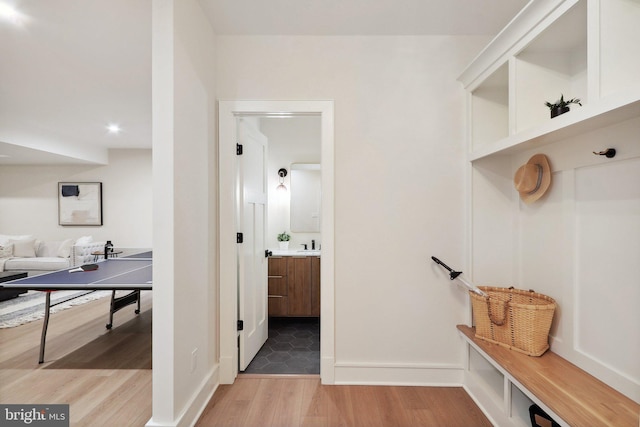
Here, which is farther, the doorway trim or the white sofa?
the white sofa

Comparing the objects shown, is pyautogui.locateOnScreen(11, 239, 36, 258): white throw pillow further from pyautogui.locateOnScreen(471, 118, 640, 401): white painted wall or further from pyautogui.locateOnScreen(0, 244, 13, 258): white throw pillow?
pyautogui.locateOnScreen(471, 118, 640, 401): white painted wall

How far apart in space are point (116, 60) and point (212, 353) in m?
2.68

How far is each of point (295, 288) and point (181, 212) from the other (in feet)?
6.92

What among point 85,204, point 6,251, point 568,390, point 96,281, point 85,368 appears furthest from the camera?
point 85,204

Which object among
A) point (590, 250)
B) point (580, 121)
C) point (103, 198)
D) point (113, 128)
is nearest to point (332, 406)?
point (590, 250)

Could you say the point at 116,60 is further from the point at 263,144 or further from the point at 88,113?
the point at 88,113

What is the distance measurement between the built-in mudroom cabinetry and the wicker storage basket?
0.09 meters

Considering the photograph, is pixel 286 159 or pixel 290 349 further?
Result: pixel 286 159

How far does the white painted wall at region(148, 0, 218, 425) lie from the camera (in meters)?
1.52

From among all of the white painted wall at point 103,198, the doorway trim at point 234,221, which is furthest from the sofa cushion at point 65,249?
the doorway trim at point 234,221

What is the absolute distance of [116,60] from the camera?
8.52 feet

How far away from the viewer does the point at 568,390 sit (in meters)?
1.30

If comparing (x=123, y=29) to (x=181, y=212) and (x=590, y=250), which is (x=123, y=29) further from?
(x=590, y=250)

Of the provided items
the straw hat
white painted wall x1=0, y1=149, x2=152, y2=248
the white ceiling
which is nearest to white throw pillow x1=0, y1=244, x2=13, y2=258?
white painted wall x1=0, y1=149, x2=152, y2=248
